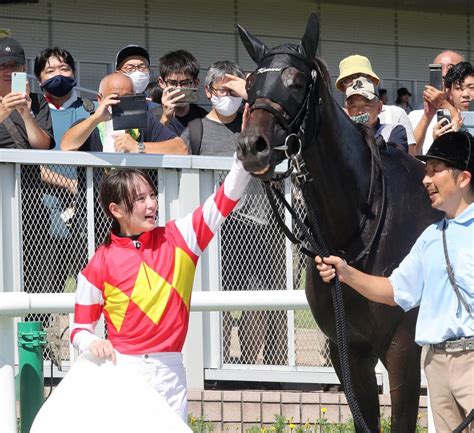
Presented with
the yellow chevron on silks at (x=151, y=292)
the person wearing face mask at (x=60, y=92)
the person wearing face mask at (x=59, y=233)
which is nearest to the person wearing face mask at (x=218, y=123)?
the person wearing face mask at (x=60, y=92)

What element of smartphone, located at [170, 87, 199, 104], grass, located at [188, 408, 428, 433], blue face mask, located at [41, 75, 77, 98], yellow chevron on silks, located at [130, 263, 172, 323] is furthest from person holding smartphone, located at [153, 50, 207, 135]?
yellow chevron on silks, located at [130, 263, 172, 323]

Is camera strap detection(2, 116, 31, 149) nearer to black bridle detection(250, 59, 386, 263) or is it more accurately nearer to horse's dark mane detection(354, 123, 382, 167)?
black bridle detection(250, 59, 386, 263)

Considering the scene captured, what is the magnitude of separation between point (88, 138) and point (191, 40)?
10530 mm

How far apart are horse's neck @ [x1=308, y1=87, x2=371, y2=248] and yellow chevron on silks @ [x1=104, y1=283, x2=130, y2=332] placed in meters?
1.03

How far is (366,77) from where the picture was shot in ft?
20.8

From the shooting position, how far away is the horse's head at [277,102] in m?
Answer: 4.29

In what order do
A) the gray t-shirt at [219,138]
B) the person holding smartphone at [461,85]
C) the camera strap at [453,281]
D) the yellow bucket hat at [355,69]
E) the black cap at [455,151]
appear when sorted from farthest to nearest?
the gray t-shirt at [219,138] → the person holding smartphone at [461,85] → the yellow bucket hat at [355,69] → the black cap at [455,151] → the camera strap at [453,281]

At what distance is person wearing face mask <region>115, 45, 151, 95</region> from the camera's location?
747 centimetres

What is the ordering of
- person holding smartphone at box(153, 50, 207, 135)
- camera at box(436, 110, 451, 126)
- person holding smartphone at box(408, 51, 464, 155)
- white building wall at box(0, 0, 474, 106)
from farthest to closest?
white building wall at box(0, 0, 474, 106) < person holding smartphone at box(153, 50, 207, 135) < person holding smartphone at box(408, 51, 464, 155) < camera at box(436, 110, 451, 126)

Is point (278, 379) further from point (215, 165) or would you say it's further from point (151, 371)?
point (151, 371)

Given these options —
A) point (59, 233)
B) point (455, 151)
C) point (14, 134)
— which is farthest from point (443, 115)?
point (14, 134)

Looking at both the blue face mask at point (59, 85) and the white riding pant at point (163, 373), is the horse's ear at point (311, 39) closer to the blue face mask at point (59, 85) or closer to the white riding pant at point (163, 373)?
the white riding pant at point (163, 373)

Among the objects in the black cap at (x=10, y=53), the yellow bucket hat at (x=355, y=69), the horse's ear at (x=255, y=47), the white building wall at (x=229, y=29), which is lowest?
the horse's ear at (x=255, y=47)

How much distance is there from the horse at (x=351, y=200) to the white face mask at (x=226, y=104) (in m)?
2.01
